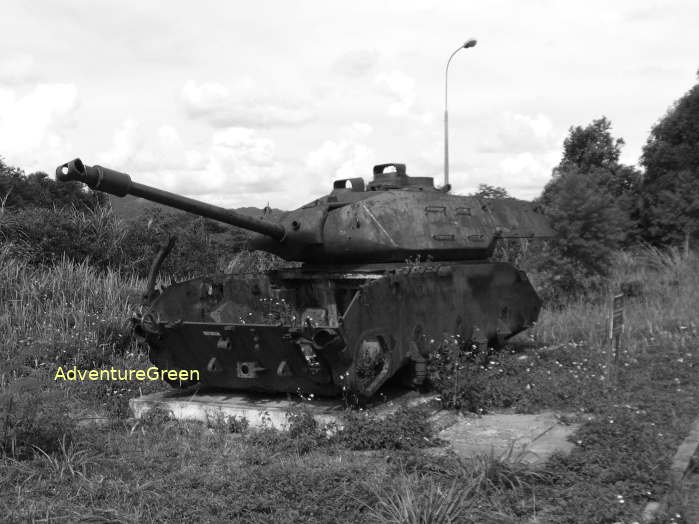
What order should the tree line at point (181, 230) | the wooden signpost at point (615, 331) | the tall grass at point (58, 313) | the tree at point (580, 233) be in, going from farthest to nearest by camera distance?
the tree at point (580, 233) < the tree line at point (181, 230) < the tall grass at point (58, 313) < the wooden signpost at point (615, 331)

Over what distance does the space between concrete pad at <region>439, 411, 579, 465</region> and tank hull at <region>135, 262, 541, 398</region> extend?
81cm

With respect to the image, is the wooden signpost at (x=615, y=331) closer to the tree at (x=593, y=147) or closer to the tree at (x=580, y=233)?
the tree at (x=580, y=233)

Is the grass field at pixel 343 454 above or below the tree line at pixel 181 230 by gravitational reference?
below

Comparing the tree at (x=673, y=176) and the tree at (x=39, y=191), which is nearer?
the tree at (x=39, y=191)

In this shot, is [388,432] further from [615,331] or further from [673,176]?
[673,176]

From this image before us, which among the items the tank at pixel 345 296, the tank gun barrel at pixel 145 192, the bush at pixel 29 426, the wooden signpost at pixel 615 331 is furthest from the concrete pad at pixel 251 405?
the wooden signpost at pixel 615 331

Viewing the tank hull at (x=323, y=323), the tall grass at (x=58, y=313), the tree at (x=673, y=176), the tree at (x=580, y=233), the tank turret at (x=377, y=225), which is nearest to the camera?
the tank hull at (x=323, y=323)

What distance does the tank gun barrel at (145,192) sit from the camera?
6246 mm

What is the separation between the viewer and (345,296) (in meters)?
8.55

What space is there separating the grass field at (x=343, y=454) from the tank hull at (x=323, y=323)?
0.42 meters

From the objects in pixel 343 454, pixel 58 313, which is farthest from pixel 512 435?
pixel 58 313

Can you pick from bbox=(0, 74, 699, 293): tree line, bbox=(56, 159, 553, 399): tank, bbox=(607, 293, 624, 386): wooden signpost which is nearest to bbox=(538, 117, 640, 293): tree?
bbox=(0, 74, 699, 293): tree line

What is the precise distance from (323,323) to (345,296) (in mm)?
376

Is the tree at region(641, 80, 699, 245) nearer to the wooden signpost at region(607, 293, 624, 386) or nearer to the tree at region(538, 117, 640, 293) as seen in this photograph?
the tree at region(538, 117, 640, 293)
